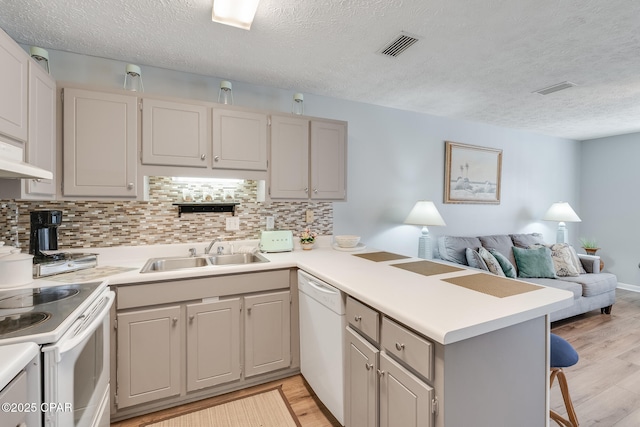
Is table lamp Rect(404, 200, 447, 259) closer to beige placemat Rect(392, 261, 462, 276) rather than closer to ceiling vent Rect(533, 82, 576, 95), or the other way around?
beige placemat Rect(392, 261, 462, 276)

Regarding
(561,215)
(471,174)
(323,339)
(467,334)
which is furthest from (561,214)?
(467,334)

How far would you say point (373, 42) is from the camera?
6.50ft

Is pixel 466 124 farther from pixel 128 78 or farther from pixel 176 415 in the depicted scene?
pixel 176 415

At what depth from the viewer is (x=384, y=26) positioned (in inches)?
71.0

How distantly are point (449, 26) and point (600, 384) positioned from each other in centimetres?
274

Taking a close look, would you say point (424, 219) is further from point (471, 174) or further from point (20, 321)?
point (20, 321)

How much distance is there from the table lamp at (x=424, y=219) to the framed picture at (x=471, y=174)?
65cm

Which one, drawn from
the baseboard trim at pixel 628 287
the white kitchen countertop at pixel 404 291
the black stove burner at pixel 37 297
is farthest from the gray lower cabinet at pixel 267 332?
the baseboard trim at pixel 628 287

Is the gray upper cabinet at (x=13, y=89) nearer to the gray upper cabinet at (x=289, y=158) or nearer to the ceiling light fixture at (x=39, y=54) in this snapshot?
the ceiling light fixture at (x=39, y=54)

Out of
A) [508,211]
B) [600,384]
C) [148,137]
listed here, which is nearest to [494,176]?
[508,211]

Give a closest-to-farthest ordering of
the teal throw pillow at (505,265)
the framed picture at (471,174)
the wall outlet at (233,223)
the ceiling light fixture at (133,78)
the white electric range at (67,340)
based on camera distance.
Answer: the white electric range at (67,340) < the ceiling light fixture at (133,78) < the wall outlet at (233,223) < the teal throw pillow at (505,265) < the framed picture at (471,174)

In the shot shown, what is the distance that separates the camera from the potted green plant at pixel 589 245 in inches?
172

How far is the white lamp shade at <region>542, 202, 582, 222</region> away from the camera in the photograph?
4.18m

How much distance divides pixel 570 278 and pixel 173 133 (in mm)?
4369
